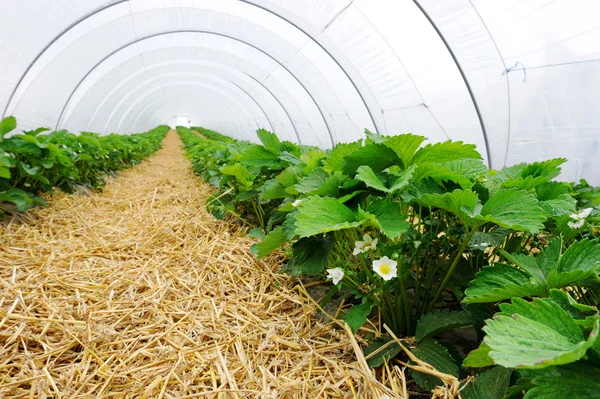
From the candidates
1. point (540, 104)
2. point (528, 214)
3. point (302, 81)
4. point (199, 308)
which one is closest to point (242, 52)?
point (302, 81)

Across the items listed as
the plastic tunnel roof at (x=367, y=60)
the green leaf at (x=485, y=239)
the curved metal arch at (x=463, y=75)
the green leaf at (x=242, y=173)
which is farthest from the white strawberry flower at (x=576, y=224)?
the curved metal arch at (x=463, y=75)

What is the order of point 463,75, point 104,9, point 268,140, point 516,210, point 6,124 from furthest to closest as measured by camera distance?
point 104,9
point 463,75
point 6,124
point 268,140
point 516,210

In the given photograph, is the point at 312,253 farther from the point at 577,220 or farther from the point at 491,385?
the point at 577,220

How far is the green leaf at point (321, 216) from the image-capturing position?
0.76 m

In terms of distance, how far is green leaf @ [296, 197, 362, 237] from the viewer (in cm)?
76

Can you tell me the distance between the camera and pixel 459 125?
4695 mm

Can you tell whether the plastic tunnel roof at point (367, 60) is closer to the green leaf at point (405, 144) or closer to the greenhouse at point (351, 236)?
the greenhouse at point (351, 236)

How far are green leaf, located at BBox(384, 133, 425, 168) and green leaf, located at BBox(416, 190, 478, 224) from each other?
7.5 inches

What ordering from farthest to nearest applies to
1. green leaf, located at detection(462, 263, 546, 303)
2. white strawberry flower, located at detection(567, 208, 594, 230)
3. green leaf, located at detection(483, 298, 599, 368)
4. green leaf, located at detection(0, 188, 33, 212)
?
green leaf, located at detection(0, 188, 33, 212)
white strawberry flower, located at detection(567, 208, 594, 230)
green leaf, located at detection(462, 263, 546, 303)
green leaf, located at detection(483, 298, 599, 368)

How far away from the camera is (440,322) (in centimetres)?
96

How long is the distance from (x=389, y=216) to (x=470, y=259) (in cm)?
46

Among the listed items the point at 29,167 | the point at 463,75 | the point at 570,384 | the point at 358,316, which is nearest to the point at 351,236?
the point at 358,316

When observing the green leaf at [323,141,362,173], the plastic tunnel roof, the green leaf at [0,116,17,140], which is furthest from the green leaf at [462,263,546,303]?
the plastic tunnel roof

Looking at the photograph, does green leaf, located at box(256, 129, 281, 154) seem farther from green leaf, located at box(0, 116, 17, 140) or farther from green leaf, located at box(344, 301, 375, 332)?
green leaf, located at box(0, 116, 17, 140)
